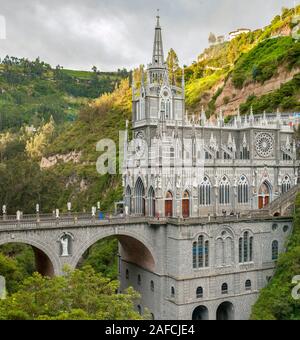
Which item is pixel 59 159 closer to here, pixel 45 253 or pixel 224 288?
pixel 45 253

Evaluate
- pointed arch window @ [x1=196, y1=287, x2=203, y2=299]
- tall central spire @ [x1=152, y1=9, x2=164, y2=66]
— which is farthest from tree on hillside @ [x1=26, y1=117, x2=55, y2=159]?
pointed arch window @ [x1=196, y1=287, x2=203, y2=299]

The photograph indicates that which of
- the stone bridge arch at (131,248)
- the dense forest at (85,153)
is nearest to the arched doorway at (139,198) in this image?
the stone bridge arch at (131,248)

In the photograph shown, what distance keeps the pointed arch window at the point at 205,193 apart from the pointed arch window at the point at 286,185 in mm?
9903

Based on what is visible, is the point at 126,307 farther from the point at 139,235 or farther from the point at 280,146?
the point at 280,146

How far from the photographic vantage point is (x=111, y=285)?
27766 millimetres

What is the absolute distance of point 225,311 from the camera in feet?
141

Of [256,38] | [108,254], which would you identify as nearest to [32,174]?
[108,254]

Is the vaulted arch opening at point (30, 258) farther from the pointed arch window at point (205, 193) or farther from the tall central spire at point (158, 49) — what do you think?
the tall central spire at point (158, 49)

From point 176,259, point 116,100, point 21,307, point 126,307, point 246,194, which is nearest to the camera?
point 21,307

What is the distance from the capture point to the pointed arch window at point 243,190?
47.1 metres

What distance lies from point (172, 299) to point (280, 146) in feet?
72.6

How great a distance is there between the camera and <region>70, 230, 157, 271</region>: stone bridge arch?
37938 mm

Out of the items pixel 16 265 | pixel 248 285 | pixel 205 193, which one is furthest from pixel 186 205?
pixel 16 265

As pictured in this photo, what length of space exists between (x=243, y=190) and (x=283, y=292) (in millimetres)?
12851
